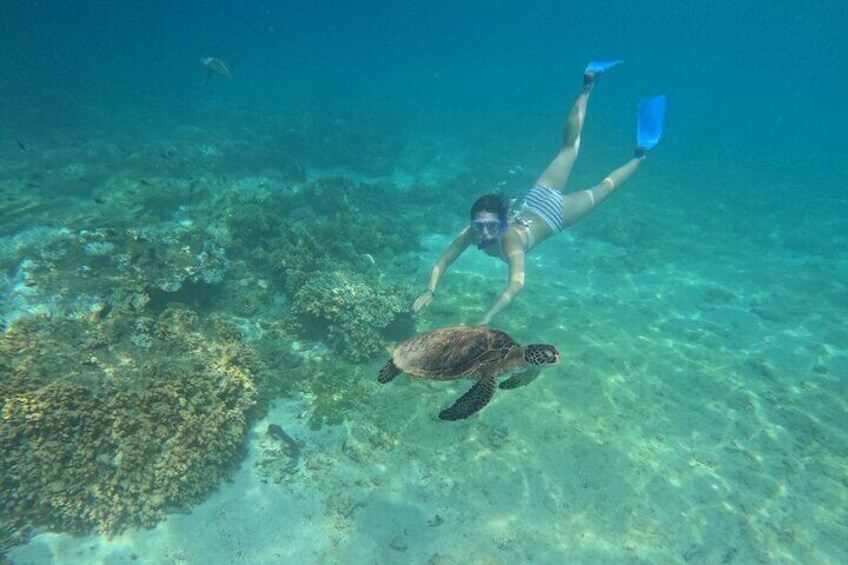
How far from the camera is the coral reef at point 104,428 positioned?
17.5ft

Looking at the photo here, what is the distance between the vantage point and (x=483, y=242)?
28.3 ft

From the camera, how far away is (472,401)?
393 centimetres

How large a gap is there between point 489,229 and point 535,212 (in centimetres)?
246

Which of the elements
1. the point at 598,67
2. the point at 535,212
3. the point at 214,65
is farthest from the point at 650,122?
the point at 214,65

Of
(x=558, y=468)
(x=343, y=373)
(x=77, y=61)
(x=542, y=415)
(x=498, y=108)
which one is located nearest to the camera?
(x=558, y=468)

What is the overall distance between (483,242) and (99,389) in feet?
22.8

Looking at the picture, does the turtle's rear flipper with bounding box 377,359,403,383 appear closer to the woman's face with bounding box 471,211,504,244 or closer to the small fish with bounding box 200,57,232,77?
the woman's face with bounding box 471,211,504,244

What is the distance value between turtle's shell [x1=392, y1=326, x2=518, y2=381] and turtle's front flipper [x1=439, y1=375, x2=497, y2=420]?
262 millimetres

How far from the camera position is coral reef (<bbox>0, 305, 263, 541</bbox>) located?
5.34 meters

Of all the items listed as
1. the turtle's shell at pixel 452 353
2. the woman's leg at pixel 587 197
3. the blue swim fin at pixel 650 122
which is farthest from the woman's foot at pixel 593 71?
the turtle's shell at pixel 452 353

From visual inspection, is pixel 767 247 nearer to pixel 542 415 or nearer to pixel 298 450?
pixel 542 415

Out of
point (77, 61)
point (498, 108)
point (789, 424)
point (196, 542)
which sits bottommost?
point (789, 424)

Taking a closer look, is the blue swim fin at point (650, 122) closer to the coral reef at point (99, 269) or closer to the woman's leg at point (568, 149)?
the woman's leg at point (568, 149)

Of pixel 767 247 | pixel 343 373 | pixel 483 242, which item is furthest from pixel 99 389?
pixel 767 247
